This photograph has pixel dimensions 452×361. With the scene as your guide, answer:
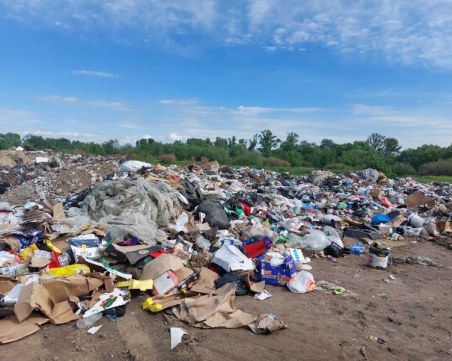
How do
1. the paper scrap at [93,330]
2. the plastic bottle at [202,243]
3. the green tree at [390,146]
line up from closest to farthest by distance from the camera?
the paper scrap at [93,330] < the plastic bottle at [202,243] < the green tree at [390,146]

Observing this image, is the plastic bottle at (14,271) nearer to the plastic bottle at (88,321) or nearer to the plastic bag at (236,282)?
the plastic bottle at (88,321)

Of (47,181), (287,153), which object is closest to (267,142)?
(287,153)

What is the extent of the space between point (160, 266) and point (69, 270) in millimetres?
844

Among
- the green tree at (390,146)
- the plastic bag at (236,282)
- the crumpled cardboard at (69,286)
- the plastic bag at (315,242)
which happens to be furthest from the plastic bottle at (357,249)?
the green tree at (390,146)

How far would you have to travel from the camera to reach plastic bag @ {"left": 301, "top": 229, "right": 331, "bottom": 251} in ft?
15.9

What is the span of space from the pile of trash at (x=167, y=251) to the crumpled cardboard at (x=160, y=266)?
1cm

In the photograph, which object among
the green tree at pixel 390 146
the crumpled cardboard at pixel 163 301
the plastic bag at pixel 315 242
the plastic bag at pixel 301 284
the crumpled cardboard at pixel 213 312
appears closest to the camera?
the crumpled cardboard at pixel 213 312

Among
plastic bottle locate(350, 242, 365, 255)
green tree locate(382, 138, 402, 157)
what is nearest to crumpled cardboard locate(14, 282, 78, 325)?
plastic bottle locate(350, 242, 365, 255)

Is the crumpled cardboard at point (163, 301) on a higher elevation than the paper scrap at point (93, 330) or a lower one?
higher

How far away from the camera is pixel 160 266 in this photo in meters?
3.32

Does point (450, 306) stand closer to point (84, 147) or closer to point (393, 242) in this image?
point (393, 242)

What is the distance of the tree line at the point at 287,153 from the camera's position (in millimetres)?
24938

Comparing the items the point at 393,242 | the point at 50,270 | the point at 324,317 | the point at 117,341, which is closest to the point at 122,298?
the point at 117,341

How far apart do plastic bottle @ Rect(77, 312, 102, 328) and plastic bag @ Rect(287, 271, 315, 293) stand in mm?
1856
